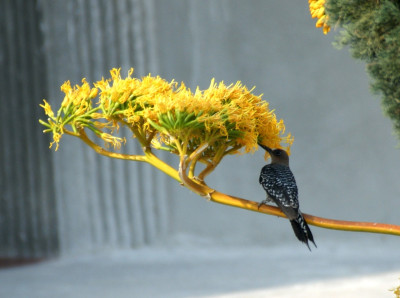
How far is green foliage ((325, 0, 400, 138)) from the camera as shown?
5.50 feet

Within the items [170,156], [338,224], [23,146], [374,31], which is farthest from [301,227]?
[23,146]

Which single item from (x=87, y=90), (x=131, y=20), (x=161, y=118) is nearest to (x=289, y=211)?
(x=161, y=118)

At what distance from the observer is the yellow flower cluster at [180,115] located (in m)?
1.27

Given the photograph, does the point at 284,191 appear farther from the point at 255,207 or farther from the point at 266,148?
the point at 255,207

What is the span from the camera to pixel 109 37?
484cm

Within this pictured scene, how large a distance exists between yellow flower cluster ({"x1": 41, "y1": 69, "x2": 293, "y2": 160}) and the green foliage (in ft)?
1.44

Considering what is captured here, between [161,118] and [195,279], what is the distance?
3.10 metres

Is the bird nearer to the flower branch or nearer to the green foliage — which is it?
the flower branch

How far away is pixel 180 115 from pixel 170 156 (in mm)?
3499

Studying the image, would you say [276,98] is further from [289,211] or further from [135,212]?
[289,211]

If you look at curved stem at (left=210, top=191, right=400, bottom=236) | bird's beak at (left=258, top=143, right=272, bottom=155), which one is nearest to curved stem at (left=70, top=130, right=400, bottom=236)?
curved stem at (left=210, top=191, right=400, bottom=236)

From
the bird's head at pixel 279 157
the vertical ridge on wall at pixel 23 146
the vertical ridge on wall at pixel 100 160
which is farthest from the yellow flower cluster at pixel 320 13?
the vertical ridge on wall at pixel 23 146

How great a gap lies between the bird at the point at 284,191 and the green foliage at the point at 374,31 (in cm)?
38

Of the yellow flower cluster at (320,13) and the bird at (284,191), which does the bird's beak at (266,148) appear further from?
the yellow flower cluster at (320,13)
